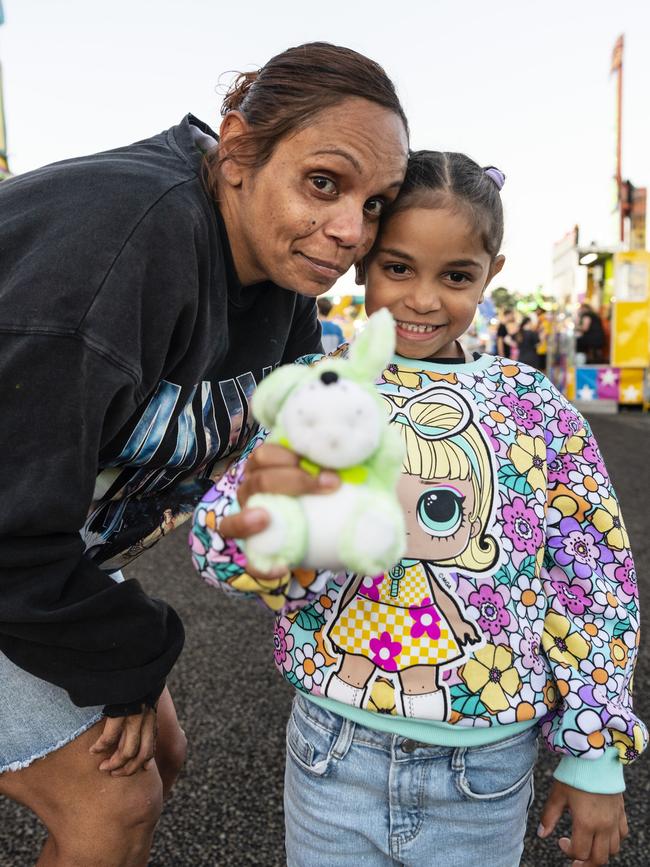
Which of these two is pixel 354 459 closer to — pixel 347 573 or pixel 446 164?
pixel 347 573

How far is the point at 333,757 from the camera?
1266 millimetres

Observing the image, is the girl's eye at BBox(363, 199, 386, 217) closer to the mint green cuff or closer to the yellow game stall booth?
the mint green cuff

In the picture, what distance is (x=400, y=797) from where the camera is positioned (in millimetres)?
1241

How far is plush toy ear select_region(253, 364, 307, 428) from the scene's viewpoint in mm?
896

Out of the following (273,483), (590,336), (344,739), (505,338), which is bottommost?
(505,338)

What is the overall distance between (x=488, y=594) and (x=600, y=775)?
1.20ft

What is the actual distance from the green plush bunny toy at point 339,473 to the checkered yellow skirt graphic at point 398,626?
377 millimetres

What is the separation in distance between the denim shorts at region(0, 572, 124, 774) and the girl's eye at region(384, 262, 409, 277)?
3.15ft

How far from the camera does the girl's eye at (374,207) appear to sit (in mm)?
1356

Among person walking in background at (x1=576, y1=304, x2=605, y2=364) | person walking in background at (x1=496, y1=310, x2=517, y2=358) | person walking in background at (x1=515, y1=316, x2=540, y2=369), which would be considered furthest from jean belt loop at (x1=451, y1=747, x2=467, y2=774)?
person walking in background at (x1=496, y1=310, x2=517, y2=358)

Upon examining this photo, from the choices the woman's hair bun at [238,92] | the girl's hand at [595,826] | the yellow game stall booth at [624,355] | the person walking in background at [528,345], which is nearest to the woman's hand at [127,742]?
the girl's hand at [595,826]

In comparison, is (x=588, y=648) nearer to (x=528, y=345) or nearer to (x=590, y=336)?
(x=590, y=336)

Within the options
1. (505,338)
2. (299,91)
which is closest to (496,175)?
(299,91)

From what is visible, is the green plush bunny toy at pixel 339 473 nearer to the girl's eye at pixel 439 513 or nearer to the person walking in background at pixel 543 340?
the girl's eye at pixel 439 513
